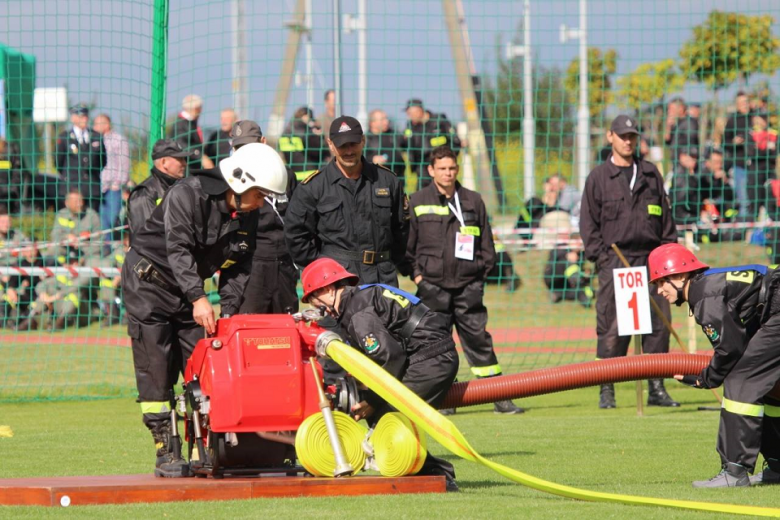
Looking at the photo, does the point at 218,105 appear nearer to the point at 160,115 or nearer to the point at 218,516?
the point at 160,115

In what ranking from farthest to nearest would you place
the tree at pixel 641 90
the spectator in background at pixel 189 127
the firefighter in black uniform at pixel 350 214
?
the tree at pixel 641 90 < the spectator in background at pixel 189 127 < the firefighter in black uniform at pixel 350 214

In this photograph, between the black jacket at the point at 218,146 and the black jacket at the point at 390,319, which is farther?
the black jacket at the point at 218,146

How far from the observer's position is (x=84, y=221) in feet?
49.6

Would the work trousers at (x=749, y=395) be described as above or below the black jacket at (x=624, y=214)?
below

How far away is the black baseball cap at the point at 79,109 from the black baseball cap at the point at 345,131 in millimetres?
5534

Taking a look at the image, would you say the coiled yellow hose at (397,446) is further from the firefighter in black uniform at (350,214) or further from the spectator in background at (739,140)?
the spectator in background at (739,140)

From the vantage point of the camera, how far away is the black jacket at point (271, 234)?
34.0ft

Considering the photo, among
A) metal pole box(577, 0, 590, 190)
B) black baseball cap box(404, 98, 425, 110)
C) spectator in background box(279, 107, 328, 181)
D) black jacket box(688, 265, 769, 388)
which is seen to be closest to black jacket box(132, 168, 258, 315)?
black jacket box(688, 265, 769, 388)

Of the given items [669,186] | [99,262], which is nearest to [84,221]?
[99,262]

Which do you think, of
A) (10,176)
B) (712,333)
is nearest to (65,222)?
(10,176)

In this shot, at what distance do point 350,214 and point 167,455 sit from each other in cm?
259

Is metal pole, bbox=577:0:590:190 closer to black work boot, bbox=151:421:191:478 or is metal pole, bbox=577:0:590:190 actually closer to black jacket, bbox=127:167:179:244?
black jacket, bbox=127:167:179:244

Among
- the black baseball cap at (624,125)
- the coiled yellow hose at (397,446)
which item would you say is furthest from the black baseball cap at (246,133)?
the coiled yellow hose at (397,446)

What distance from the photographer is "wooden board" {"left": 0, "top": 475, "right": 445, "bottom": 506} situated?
6.65 meters
